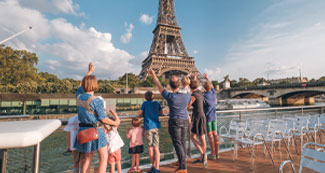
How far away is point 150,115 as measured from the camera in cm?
281

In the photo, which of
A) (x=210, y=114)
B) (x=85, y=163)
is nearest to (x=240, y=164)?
(x=210, y=114)

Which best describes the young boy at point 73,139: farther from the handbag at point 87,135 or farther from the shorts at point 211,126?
the shorts at point 211,126

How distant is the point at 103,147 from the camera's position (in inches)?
82.2

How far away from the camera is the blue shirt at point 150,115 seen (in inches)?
109

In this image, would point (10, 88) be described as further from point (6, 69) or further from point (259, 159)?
point (259, 159)

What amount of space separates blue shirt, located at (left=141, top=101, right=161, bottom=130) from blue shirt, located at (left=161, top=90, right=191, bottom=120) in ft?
0.89

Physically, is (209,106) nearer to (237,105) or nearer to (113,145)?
(113,145)

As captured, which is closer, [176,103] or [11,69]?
[176,103]

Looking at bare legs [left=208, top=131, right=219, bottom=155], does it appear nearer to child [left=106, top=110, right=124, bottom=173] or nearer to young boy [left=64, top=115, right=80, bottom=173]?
child [left=106, top=110, right=124, bottom=173]

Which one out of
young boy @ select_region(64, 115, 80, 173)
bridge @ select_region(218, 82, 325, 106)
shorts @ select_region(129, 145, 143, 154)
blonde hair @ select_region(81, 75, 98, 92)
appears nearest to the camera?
blonde hair @ select_region(81, 75, 98, 92)

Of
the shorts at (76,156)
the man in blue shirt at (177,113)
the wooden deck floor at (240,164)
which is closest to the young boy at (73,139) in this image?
the shorts at (76,156)

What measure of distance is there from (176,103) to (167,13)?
181ft

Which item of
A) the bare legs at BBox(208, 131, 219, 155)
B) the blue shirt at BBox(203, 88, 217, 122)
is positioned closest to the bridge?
the bare legs at BBox(208, 131, 219, 155)

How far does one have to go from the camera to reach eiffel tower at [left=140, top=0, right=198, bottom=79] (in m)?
43.7
